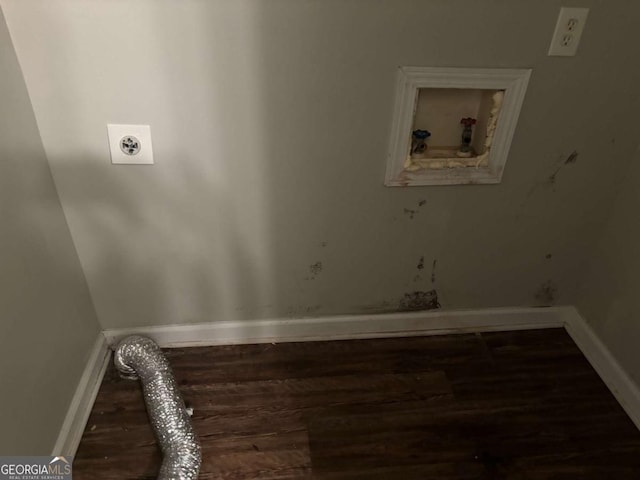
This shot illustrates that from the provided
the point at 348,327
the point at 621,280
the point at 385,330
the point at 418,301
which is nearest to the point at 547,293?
the point at 621,280

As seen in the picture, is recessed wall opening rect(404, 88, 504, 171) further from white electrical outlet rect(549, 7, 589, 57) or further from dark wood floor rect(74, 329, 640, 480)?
dark wood floor rect(74, 329, 640, 480)

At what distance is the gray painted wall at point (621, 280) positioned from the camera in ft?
4.56

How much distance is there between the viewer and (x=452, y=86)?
121 centimetres

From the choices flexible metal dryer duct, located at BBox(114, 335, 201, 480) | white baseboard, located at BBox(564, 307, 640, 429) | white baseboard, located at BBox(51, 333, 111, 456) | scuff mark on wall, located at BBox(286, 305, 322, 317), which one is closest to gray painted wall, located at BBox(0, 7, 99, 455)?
white baseboard, located at BBox(51, 333, 111, 456)

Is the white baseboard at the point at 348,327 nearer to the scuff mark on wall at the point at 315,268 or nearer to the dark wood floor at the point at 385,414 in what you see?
the dark wood floor at the point at 385,414

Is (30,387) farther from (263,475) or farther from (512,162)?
(512,162)

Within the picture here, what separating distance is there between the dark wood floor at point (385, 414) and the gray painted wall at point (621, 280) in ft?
0.46

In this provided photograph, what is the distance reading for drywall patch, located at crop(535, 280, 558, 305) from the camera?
5.37ft

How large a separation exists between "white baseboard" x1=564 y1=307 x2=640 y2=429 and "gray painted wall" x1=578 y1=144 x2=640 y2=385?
0.07 ft

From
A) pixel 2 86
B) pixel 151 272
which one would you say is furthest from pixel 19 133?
pixel 151 272

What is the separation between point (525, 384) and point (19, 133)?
1.59 meters

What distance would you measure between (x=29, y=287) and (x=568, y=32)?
145 centimetres

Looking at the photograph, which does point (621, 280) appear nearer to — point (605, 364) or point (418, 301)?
point (605, 364)

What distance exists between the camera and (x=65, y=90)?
3.62ft
